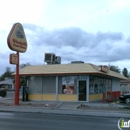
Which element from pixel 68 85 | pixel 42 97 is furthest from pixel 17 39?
pixel 42 97

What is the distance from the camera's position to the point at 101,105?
23.2m

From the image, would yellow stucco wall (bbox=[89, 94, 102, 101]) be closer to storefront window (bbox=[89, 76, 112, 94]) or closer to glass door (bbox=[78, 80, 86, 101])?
storefront window (bbox=[89, 76, 112, 94])

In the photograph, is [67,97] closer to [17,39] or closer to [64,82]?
[64,82]

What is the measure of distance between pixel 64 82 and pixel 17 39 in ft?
21.9

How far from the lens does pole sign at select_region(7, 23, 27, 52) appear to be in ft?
75.6

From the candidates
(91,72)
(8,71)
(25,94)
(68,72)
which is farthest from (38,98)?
(8,71)

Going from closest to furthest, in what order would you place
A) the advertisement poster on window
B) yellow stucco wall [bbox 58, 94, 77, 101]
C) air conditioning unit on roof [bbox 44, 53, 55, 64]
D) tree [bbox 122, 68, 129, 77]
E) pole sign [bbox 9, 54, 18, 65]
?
pole sign [bbox 9, 54, 18, 65] → yellow stucco wall [bbox 58, 94, 77, 101] → the advertisement poster on window → air conditioning unit on roof [bbox 44, 53, 55, 64] → tree [bbox 122, 68, 129, 77]

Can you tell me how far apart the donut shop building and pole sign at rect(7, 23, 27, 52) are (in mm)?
3899

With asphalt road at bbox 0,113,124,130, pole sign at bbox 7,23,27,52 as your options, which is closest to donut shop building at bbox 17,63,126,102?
pole sign at bbox 7,23,27,52

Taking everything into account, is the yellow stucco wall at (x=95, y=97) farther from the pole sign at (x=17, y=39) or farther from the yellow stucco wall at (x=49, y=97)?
the pole sign at (x=17, y=39)

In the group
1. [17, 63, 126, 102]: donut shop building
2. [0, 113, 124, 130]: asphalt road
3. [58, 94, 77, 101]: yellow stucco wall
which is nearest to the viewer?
[0, 113, 124, 130]: asphalt road

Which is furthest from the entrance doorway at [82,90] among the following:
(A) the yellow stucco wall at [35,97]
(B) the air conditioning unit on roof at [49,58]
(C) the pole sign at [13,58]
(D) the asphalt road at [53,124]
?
(D) the asphalt road at [53,124]

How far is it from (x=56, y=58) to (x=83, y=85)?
839cm

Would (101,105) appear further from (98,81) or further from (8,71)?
(8,71)
